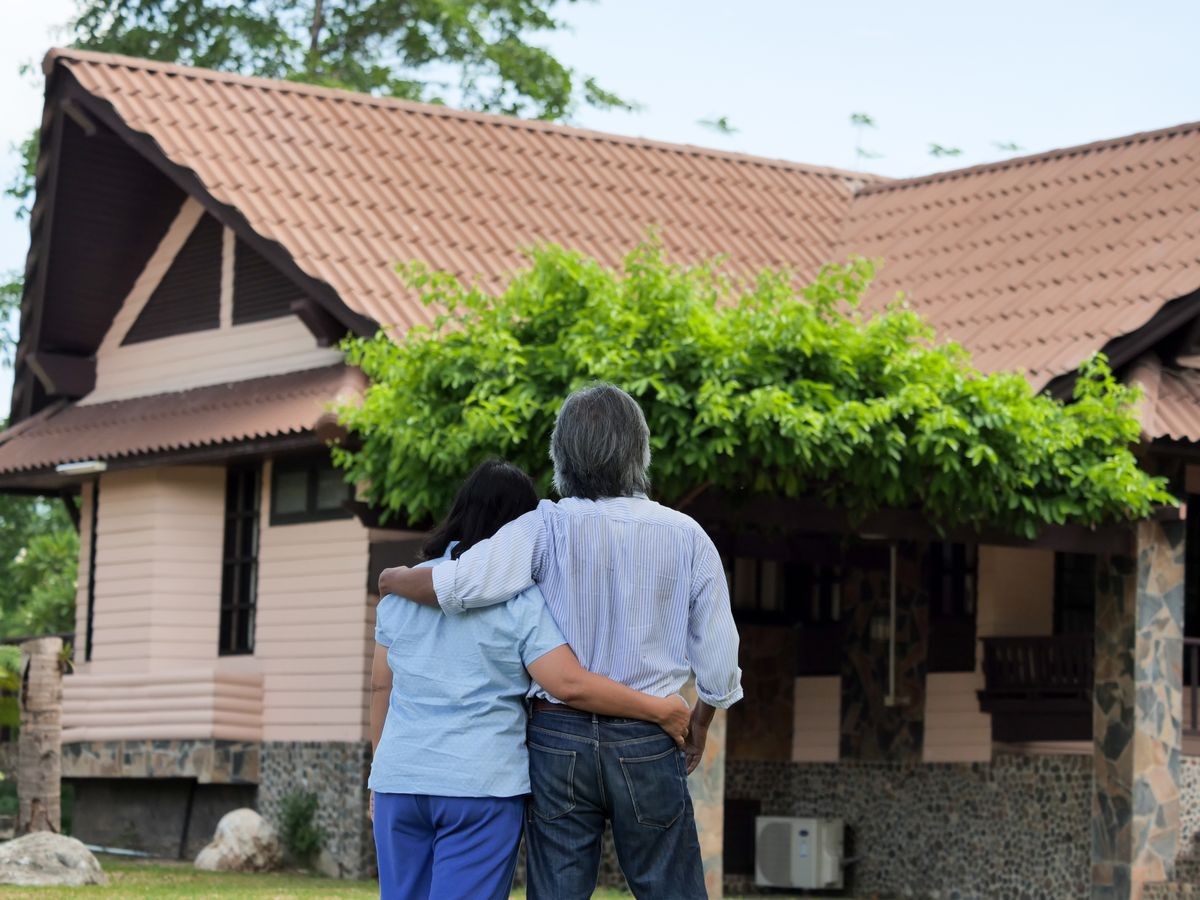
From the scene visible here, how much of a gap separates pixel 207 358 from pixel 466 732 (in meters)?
13.3

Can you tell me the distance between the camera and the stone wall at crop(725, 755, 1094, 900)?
15.6 meters

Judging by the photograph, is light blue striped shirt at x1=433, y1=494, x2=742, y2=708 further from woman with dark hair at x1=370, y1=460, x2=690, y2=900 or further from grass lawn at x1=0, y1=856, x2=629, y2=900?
grass lawn at x1=0, y1=856, x2=629, y2=900

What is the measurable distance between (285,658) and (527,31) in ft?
48.6

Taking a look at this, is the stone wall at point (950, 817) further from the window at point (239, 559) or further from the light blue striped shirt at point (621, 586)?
the light blue striped shirt at point (621, 586)

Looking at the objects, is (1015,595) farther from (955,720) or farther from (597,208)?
(597,208)

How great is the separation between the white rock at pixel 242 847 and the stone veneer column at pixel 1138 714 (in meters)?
5.90

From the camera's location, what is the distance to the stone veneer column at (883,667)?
17.1 meters

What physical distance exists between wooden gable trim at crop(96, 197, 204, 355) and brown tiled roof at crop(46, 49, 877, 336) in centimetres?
128

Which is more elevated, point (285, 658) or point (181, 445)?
point (181, 445)

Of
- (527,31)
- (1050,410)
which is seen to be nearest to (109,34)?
(527,31)

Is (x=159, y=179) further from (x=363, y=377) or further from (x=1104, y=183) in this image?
(x=1104, y=183)

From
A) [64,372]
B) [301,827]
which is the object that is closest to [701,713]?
[301,827]

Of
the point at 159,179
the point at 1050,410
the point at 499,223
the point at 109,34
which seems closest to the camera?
the point at 1050,410

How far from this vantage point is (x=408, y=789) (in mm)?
5004
